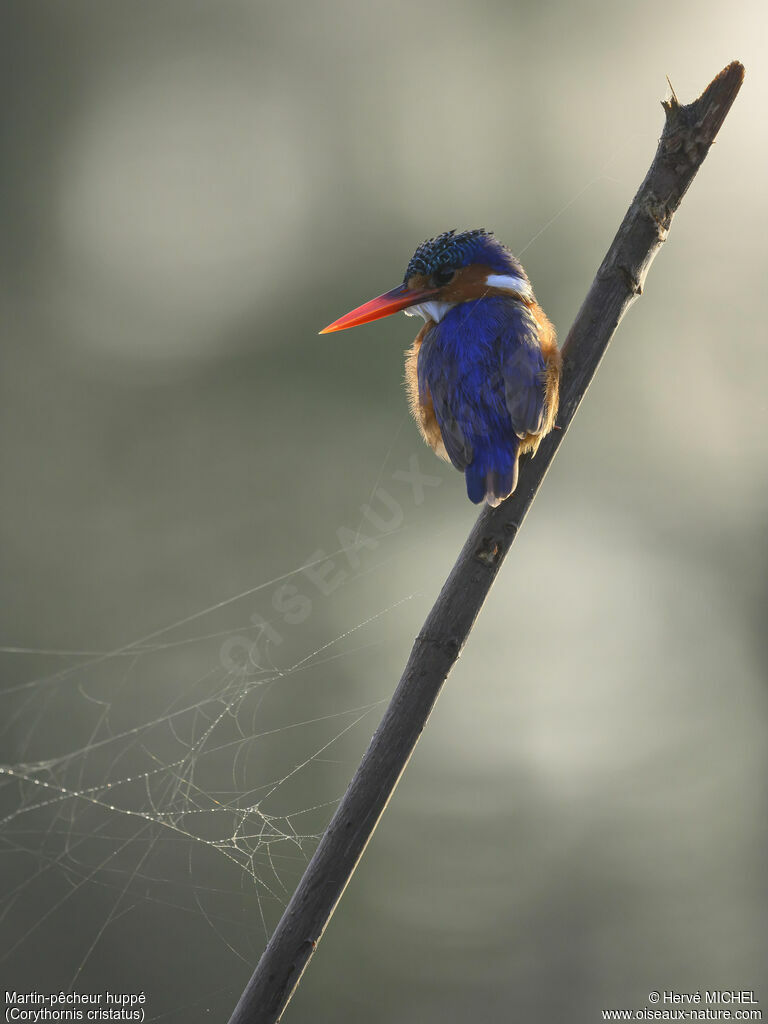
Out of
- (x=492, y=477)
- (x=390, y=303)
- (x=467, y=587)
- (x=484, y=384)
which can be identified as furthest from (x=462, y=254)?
(x=467, y=587)

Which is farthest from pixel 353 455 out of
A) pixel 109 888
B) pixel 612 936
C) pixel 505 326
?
pixel 505 326

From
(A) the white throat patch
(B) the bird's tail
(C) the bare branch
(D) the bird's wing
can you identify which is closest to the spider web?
(A) the white throat patch

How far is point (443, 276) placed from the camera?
1.96 meters

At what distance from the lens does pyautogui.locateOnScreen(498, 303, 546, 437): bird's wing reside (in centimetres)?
164

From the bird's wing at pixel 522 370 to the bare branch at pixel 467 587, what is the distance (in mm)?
87

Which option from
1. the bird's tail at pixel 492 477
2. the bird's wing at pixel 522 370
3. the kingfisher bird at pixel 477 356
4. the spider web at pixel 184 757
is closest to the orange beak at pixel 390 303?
the kingfisher bird at pixel 477 356

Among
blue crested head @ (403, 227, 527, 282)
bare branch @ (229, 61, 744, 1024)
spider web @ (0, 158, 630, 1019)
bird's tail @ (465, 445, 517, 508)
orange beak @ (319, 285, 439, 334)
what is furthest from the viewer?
spider web @ (0, 158, 630, 1019)

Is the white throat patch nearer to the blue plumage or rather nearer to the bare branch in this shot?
the blue plumage

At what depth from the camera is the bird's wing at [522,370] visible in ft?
5.37

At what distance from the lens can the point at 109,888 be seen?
14.3 ft

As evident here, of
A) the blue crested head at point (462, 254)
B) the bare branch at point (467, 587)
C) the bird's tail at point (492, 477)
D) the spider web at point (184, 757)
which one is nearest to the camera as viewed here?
the bare branch at point (467, 587)

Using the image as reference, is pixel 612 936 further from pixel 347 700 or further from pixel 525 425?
pixel 525 425

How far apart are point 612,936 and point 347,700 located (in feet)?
6.56

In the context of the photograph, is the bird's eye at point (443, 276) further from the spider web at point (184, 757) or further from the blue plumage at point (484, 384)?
the spider web at point (184, 757)
